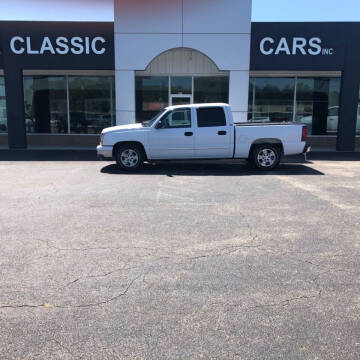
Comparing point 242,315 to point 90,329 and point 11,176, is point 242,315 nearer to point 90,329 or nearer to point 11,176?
point 90,329

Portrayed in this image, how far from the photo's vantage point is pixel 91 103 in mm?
18422

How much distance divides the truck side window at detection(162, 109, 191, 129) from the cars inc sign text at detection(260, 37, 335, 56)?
589 centimetres

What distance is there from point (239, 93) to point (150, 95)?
4275 mm

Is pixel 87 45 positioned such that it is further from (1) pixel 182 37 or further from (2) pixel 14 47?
(1) pixel 182 37

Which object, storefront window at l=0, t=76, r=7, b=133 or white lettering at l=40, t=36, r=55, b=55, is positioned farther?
storefront window at l=0, t=76, r=7, b=133

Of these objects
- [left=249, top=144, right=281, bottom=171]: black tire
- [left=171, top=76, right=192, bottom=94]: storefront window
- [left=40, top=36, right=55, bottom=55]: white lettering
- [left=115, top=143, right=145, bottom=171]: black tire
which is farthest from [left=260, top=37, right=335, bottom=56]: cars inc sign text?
[left=40, top=36, right=55, bottom=55]: white lettering

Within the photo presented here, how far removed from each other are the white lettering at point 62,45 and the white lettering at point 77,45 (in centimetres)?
24

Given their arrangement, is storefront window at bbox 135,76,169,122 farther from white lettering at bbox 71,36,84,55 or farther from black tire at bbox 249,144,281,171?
black tire at bbox 249,144,281,171

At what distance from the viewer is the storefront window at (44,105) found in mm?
18547

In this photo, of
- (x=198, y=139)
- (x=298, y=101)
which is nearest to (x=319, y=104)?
(x=298, y=101)

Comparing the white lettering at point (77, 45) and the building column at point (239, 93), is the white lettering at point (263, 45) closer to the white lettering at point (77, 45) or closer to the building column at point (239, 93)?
the building column at point (239, 93)

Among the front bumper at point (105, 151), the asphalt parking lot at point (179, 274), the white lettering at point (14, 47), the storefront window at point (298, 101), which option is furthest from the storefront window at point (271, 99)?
the asphalt parking lot at point (179, 274)

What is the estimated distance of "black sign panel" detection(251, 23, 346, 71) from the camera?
15.3 metres

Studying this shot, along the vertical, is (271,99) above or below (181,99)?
above
